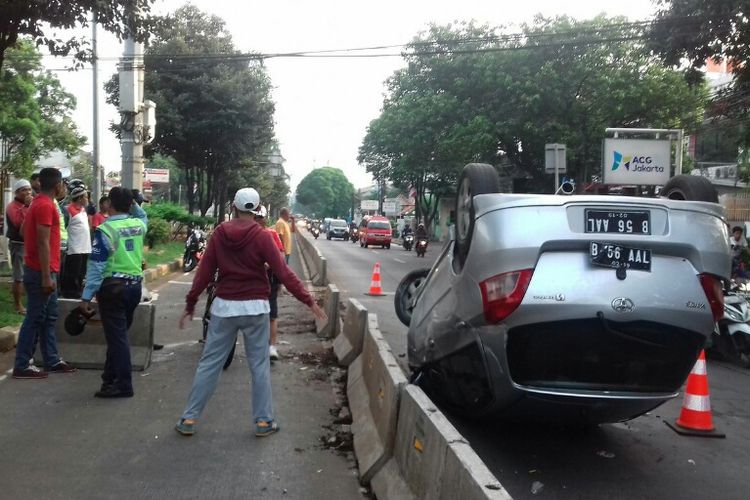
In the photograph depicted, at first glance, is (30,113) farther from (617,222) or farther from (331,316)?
(617,222)

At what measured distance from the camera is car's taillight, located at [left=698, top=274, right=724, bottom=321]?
14.3ft

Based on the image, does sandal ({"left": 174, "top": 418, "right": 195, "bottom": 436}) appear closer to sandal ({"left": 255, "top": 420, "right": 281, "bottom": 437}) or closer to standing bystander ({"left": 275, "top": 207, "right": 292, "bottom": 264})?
sandal ({"left": 255, "top": 420, "right": 281, "bottom": 437})

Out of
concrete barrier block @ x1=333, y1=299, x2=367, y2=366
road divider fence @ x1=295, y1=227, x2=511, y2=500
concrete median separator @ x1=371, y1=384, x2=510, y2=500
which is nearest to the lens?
concrete median separator @ x1=371, y1=384, x2=510, y2=500

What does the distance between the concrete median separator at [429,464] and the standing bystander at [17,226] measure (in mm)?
7001

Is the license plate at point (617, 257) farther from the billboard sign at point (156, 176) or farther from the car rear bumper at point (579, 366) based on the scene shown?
the billboard sign at point (156, 176)

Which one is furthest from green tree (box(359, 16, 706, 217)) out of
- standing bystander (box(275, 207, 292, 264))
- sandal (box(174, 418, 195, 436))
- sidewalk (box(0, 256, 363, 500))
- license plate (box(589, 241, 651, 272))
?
license plate (box(589, 241, 651, 272))

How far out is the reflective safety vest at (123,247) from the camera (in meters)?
6.13

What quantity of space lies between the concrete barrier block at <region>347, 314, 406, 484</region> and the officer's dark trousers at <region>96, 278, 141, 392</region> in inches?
73.3

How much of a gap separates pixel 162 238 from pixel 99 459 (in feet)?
66.0

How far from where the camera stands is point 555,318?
13.6 ft

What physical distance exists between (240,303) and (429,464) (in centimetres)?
217

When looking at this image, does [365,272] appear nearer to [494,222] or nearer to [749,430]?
[749,430]

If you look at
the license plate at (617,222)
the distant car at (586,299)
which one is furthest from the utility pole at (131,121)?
the license plate at (617,222)

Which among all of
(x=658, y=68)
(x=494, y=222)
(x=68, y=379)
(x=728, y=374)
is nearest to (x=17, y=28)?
(x=68, y=379)
